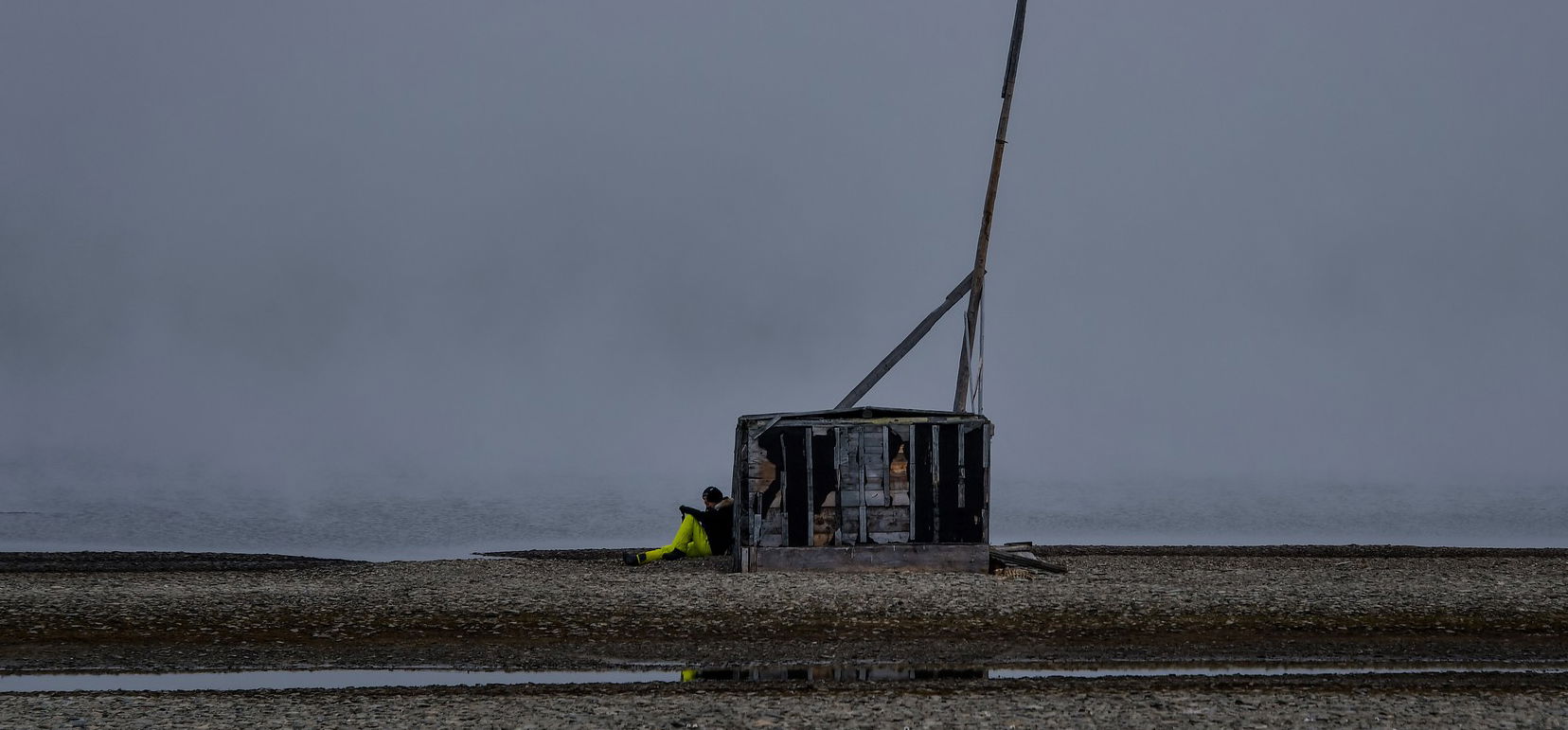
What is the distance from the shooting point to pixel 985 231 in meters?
31.8

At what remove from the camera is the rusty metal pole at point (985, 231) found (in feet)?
98.6

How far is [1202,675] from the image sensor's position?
15.9 m

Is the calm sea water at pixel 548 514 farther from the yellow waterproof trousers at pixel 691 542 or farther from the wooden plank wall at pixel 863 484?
the wooden plank wall at pixel 863 484

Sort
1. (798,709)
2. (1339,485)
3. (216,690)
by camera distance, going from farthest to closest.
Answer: (1339,485), (216,690), (798,709)

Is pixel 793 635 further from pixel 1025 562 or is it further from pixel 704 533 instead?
pixel 704 533

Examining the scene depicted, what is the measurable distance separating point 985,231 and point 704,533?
928 centimetres

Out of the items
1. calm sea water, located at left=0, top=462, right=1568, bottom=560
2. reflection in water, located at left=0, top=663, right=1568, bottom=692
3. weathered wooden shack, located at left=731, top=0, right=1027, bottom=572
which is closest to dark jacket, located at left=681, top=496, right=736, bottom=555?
weathered wooden shack, located at left=731, top=0, right=1027, bottom=572

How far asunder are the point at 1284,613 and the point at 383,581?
47.8ft

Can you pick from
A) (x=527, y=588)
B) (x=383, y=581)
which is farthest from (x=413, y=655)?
(x=383, y=581)

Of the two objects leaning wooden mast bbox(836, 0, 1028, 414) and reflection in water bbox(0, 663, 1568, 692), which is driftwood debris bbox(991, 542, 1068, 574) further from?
reflection in water bbox(0, 663, 1568, 692)

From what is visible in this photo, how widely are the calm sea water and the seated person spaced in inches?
443

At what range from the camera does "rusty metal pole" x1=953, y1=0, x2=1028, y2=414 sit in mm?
30062

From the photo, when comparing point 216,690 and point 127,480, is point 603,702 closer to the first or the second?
point 216,690

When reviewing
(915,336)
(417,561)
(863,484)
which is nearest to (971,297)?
(915,336)
